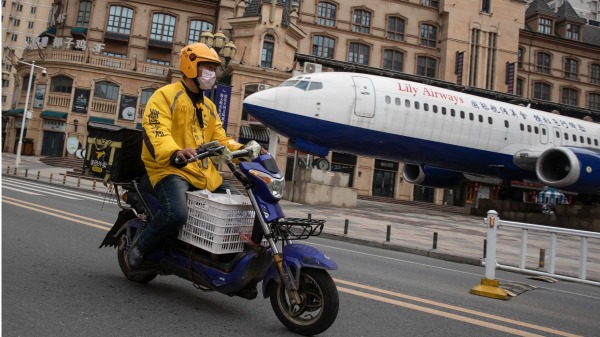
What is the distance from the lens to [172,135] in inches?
148

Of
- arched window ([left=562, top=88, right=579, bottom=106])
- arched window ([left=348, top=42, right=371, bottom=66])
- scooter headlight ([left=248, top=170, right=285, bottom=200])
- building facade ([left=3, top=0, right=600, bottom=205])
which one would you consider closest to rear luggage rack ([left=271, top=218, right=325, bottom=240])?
scooter headlight ([left=248, top=170, right=285, bottom=200])

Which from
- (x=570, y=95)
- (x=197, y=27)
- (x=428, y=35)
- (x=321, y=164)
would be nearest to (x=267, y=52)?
(x=321, y=164)

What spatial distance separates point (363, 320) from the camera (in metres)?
3.73

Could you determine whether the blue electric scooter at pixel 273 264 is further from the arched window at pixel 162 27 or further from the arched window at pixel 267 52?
the arched window at pixel 162 27

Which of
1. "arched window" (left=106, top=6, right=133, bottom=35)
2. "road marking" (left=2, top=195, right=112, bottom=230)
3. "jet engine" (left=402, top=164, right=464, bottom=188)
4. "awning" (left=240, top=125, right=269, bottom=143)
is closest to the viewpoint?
"road marking" (left=2, top=195, right=112, bottom=230)

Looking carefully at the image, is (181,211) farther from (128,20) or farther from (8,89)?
(8,89)

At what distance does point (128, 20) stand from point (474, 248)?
151 feet

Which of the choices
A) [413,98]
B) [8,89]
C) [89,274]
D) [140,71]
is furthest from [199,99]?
[8,89]

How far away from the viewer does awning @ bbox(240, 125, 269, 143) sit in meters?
34.7

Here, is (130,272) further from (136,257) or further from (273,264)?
(273,264)

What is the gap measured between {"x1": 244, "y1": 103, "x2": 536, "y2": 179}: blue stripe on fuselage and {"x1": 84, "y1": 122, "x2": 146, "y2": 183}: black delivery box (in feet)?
38.6

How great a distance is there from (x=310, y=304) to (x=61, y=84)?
4549 cm

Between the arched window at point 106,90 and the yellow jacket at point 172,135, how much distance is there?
139 feet

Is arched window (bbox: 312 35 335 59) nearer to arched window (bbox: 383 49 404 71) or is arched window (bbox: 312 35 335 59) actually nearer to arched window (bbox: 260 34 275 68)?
arched window (bbox: 383 49 404 71)
